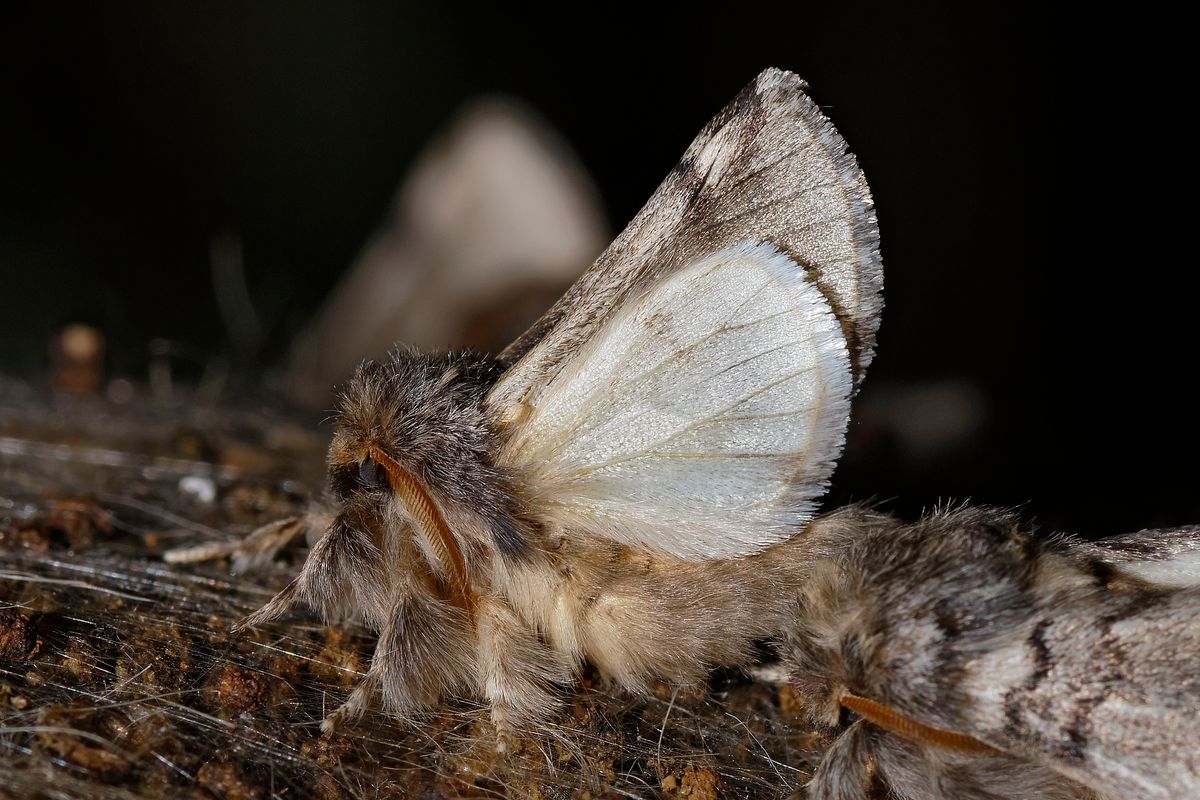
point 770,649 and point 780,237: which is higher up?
point 780,237

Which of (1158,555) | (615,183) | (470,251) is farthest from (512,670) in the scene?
(615,183)

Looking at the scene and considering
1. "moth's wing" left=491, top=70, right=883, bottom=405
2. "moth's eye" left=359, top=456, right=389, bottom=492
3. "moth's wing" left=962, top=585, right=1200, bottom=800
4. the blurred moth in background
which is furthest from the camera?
the blurred moth in background

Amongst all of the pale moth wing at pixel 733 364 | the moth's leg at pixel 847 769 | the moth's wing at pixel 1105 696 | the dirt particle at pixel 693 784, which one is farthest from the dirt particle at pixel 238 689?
the moth's wing at pixel 1105 696

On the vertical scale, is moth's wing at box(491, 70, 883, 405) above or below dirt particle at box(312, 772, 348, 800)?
above

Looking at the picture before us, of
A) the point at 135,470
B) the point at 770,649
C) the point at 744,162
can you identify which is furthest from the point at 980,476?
the point at 135,470

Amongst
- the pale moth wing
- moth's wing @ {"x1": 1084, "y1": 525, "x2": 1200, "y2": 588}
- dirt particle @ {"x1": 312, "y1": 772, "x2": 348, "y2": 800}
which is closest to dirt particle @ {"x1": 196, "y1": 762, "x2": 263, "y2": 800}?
dirt particle @ {"x1": 312, "y1": 772, "x2": 348, "y2": 800}

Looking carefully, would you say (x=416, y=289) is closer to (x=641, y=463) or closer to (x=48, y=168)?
(x=641, y=463)

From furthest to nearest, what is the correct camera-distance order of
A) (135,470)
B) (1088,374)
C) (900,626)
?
(1088,374), (135,470), (900,626)

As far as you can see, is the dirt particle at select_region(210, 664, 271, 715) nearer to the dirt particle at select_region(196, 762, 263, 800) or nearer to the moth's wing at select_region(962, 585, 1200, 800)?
the dirt particle at select_region(196, 762, 263, 800)
